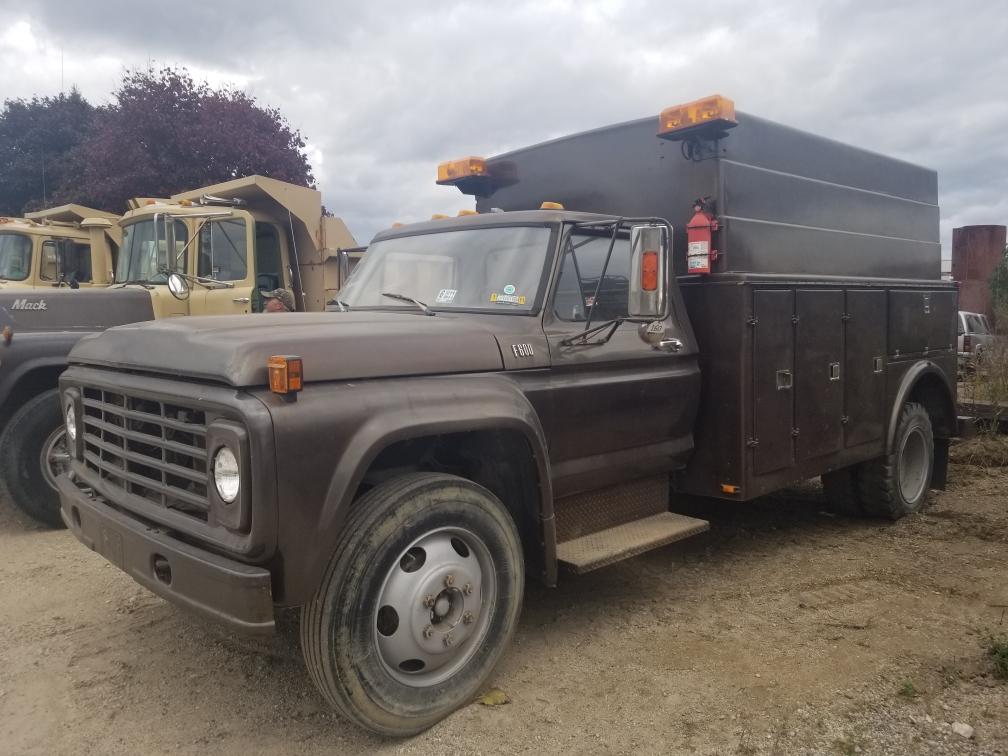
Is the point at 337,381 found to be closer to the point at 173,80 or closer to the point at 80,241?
the point at 80,241

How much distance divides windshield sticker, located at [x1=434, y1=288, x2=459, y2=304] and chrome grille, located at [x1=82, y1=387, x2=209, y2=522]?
1.44 metres

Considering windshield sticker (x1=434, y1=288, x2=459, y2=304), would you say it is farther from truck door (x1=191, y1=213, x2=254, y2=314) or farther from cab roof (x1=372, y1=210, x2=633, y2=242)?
truck door (x1=191, y1=213, x2=254, y2=314)

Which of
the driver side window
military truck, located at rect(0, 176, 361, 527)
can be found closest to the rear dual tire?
the driver side window

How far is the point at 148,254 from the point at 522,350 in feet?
16.8

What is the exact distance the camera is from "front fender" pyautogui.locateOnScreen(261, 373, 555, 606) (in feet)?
8.45

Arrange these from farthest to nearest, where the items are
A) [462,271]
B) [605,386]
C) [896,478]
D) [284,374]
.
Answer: [896,478]
[462,271]
[605,386]
[284,374]

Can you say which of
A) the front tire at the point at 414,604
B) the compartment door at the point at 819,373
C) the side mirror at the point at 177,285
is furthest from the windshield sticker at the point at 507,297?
the side mirror at the point at 177,285

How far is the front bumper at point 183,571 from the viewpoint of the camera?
254 centimetres

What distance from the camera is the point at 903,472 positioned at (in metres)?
6.05

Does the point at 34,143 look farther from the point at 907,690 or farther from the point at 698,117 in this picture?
the point at 907,690

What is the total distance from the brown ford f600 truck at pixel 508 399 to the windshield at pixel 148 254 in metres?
2.93

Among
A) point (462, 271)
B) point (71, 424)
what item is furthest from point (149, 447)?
point (462, 271)

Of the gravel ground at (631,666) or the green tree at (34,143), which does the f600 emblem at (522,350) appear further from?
the green tree at (34,143)

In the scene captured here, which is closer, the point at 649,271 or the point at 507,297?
the point at 649,271
